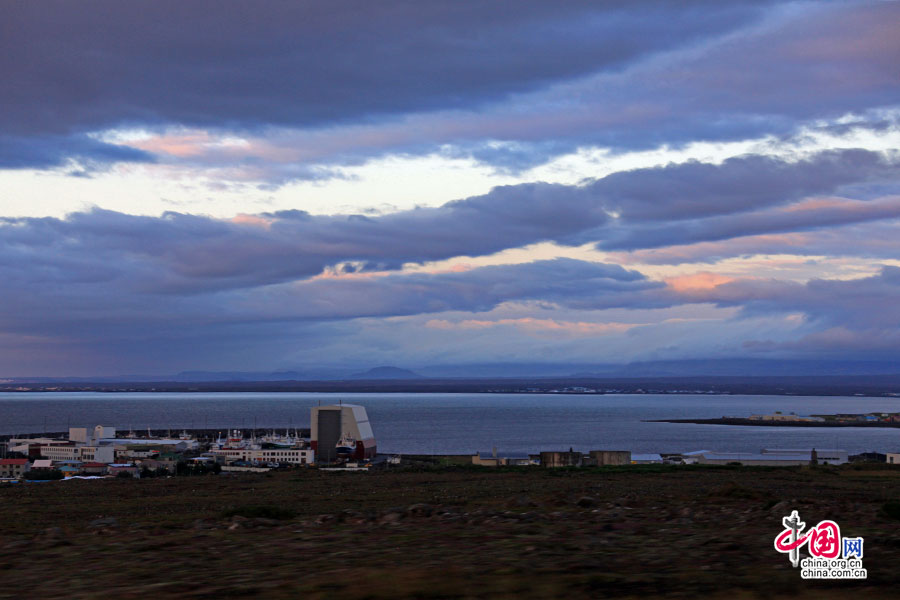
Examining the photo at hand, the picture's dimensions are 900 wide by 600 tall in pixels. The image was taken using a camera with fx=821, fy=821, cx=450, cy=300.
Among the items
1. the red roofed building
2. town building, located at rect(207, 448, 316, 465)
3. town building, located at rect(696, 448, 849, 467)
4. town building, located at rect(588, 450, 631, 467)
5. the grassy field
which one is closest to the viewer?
the grassy field

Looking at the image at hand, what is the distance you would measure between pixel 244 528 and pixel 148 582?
4556 millimetres

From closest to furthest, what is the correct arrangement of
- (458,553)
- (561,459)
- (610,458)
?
(458,553)
(561,459)
(610,458)

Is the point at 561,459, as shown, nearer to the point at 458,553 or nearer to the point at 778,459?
the point at 778,459

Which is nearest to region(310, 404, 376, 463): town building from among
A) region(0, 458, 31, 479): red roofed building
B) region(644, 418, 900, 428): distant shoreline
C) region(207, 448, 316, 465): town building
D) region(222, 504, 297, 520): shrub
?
region(207, 448, 316, 465): town building

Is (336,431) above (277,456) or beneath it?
above

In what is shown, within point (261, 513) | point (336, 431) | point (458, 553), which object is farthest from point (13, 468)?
point (458, 553)

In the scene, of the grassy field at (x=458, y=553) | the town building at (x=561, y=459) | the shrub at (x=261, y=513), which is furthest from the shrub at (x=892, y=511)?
the town building at (x=561, y=459)

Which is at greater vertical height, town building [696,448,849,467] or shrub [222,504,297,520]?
shrub [222,504,297,520]

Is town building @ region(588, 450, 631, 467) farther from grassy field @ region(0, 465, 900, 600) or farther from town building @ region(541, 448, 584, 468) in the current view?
grassy field @ region(0, 465, 900, 600)

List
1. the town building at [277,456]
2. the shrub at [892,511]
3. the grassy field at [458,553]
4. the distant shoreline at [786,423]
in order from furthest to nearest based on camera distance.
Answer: the distant shoreline at [786,423]
the town building at [277,456]
the shrub at [892,511]
the grassy field at [458,553]

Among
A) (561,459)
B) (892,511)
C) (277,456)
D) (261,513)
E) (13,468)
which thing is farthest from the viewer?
(277,456)

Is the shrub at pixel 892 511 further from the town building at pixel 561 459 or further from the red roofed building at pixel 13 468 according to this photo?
the red roofed building at pixel 13 468

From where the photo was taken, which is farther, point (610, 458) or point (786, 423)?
point (786, 423)

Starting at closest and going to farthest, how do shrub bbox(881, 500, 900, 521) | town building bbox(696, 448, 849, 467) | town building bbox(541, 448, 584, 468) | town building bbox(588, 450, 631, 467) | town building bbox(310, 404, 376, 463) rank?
shrub bbox(881, 500, 900, 521) → town building bbox(541, 448, 584, 468) → town building bbox(588, 450, 631, 467) → town building bbox(696, 448, 849, 467) → town building bbox(310, 404, 376, 463)
